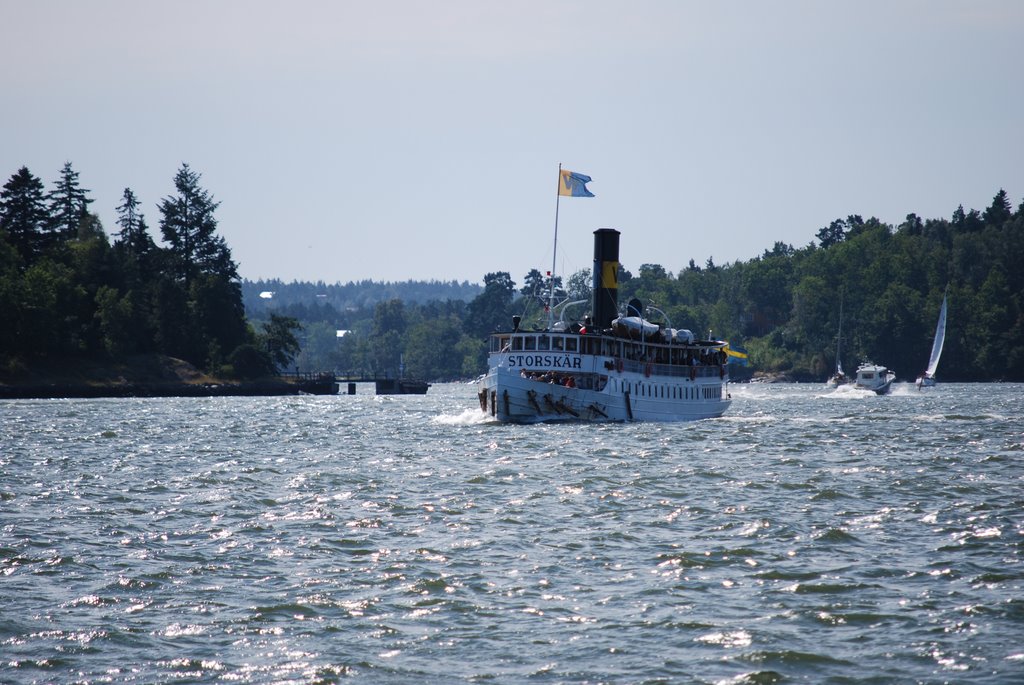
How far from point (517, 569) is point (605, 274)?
54447 mm

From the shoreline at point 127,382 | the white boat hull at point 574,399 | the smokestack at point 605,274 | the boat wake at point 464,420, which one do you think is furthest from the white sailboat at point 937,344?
the boat wake at point 464,420

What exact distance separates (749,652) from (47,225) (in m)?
154

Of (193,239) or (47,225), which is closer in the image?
(47,225)

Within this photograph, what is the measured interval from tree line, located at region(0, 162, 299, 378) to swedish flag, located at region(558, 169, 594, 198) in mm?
73695

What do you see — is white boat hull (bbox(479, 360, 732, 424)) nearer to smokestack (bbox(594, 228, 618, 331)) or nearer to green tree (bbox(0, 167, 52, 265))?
smokestack (bbox(594, 228, 618, 331))

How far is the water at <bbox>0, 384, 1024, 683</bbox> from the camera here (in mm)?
16422

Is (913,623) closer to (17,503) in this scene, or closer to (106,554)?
(106,554)

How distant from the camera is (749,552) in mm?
23953

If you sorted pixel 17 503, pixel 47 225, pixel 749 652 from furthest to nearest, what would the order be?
1. pixel 47 225
2. pixel 17 503
3. pixel 749 652

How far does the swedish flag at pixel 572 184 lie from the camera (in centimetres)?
7588

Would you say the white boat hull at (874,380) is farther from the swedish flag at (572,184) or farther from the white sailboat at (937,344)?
the swedish flag at (572,184)

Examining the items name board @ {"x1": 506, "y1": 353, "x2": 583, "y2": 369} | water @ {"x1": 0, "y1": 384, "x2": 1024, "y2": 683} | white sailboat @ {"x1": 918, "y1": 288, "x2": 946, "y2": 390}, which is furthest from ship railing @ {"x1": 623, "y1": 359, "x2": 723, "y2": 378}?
white sailboat @ {"x1": 918, "y1": 288, "x2": 946, "y2": 390}

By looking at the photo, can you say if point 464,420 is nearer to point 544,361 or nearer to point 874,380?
point 544,361

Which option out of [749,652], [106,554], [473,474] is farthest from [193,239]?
[749,652]
